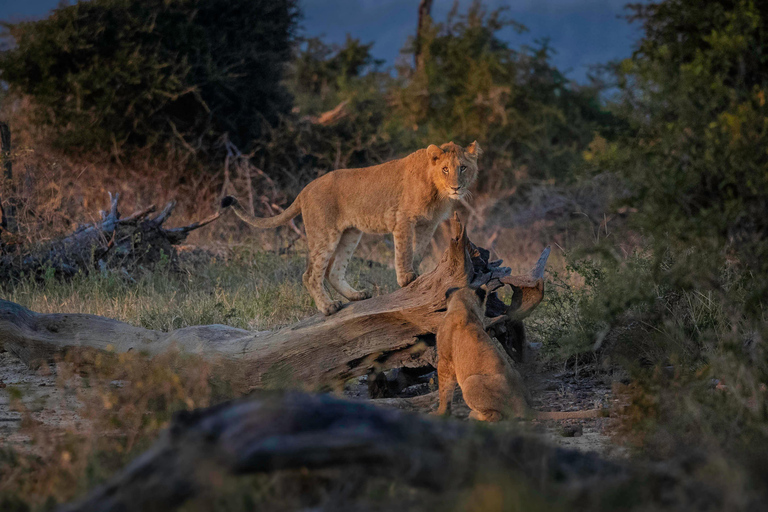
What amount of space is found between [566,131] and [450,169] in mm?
16550

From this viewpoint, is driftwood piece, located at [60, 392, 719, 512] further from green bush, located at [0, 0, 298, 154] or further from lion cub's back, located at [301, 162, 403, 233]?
green bush, located at [0, 0, 298, 154]

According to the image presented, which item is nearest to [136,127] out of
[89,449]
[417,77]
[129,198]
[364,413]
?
[129,198]

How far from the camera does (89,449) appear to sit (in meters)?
3.02

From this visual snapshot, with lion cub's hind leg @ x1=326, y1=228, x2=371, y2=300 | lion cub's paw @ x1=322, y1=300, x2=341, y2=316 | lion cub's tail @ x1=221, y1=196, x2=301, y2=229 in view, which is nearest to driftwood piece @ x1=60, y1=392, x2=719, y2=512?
lion cub's paw @ x1=322, y1=300, x2=341, y2=316

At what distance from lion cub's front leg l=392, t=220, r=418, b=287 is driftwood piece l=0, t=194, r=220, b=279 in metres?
3.46

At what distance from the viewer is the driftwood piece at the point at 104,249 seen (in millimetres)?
9117

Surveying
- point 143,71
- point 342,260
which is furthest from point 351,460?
point 143,71

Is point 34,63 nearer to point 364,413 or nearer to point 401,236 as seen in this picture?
point 401,236

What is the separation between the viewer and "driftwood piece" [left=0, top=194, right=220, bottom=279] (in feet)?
29.9

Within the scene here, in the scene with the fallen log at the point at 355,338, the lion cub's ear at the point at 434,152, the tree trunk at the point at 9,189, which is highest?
the tree trunk at the point at 9,189

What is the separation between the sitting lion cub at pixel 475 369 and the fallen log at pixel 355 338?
0.82ft

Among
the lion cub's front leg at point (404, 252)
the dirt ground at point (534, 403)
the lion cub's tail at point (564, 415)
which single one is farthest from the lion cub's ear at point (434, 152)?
the lion cub's tail at point (564, 415)

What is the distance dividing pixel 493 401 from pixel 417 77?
648 inches

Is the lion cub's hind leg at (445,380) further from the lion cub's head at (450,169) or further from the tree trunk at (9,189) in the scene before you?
the tree trunk at (9,189)
